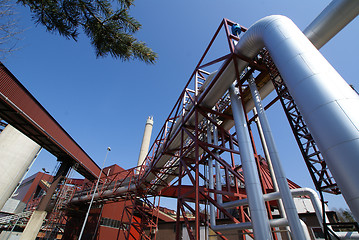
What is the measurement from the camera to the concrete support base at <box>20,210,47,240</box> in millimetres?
13355

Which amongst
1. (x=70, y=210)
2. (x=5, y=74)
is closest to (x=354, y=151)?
(x=5, y=74)

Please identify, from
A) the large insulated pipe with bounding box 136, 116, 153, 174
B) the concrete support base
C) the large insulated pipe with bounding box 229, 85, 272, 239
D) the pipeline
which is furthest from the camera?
the large insulated pipe with bounding box 136, 116, 153, 174

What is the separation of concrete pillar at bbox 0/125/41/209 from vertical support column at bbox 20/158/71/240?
2842 mm

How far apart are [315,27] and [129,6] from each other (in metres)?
5.19

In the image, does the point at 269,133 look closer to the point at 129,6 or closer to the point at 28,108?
the point at 129,6

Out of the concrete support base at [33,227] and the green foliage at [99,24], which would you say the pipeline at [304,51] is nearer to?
the green foliage at [99,24]

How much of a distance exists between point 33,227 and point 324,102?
20.6m

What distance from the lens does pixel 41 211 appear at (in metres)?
14.7

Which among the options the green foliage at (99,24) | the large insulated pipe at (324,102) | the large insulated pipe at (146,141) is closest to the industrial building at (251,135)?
the large insulated pipe at (324,102)

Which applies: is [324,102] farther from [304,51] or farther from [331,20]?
[331,20]

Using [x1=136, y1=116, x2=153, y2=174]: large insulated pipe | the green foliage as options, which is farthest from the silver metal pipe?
[x1=136, y1=116, x2=153, y2=174]: large insulated pipe

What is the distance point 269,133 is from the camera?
4.89 metres

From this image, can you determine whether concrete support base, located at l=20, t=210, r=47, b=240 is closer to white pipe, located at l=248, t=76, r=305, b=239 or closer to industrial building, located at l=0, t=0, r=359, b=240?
industrial building, located at l=0, t=0, r=359, b=240

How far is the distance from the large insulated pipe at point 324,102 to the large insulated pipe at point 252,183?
2.28 m
